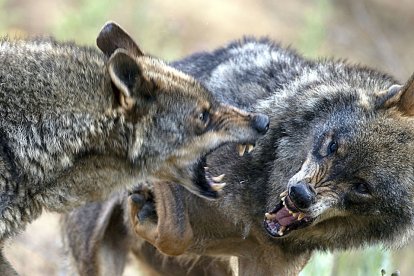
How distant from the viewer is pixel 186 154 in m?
5.18

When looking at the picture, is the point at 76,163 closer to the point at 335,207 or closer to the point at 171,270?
the point at 335,207

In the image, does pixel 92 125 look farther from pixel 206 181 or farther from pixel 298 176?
pixel 298 176

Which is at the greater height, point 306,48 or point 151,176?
point 306,48

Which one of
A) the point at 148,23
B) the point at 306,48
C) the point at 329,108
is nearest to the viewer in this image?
the point at 329,108

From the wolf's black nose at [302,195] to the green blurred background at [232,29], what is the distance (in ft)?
6.24

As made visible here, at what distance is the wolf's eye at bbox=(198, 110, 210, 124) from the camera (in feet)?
17.0

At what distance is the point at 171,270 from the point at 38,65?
7.82ft

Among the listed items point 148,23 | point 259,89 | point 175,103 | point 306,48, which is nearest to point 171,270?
point 259,89

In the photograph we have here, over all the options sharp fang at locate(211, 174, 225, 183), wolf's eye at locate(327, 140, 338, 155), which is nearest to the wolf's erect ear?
wolf's eye at locate(327, 140, 338, 155)

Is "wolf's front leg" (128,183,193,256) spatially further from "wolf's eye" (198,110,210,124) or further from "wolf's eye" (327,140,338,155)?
"wolf's eye" (327,140,338,155)

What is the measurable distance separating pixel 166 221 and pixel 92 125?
1097 mm

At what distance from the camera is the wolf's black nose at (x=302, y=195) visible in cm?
517

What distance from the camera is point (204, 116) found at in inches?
205

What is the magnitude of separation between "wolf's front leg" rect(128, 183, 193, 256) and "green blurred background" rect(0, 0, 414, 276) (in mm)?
1479
